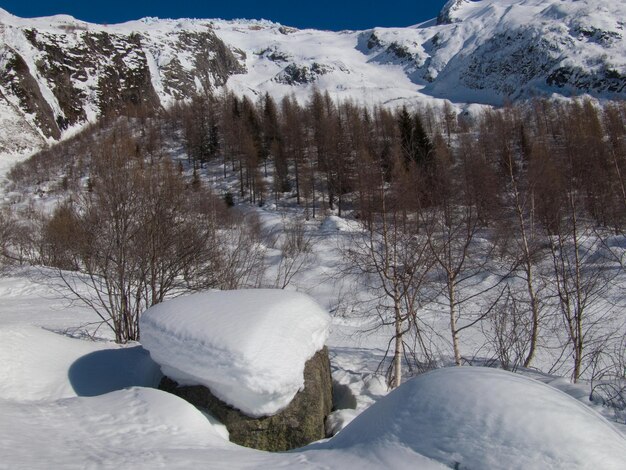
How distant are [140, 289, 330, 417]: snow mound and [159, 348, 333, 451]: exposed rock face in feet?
0.30

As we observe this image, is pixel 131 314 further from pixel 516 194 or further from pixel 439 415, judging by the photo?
pixel 516 194

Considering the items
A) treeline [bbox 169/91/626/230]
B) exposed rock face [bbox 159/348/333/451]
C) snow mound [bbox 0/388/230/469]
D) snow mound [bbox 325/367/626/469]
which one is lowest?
exposed rock face [bbox 159/348/333/451]

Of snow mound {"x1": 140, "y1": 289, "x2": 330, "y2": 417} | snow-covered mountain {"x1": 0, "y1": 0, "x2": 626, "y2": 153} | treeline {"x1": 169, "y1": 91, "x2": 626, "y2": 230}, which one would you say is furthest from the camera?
snow-covered mountain {"x1": 0, "y1": 0, "x2": 626, "y2": 153}

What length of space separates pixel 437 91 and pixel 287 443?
11952cm

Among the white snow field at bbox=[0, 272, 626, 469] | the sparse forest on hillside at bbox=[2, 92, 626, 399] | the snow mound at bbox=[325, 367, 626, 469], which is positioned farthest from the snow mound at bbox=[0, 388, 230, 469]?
the sparse forest on hillside at bbox=[2, 92, 626, 399]

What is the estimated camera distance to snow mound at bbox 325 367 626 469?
2.21m

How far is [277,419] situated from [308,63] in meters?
124

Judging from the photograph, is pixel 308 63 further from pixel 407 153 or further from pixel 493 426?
pixel 493 426

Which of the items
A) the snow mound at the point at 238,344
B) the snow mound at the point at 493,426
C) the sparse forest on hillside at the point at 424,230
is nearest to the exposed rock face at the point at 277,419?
the snow mound at the point at 238,344

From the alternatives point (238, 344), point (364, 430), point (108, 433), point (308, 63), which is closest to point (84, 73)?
point (308, 63)

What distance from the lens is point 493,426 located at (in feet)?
7.68

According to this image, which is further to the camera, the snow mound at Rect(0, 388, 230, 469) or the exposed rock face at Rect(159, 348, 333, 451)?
the exposed rock face at Rect(159, 348, 333, 451)

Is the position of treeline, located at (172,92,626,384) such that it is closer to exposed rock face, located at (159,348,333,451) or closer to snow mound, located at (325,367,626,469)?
exposed rock face, located at (159,348,333,451)

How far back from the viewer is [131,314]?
8805mm
